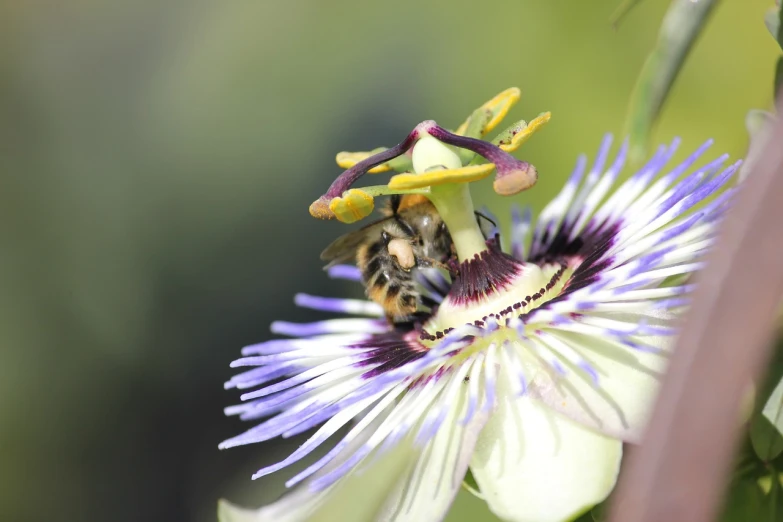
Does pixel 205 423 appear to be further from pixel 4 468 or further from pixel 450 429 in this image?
pixel 450 429

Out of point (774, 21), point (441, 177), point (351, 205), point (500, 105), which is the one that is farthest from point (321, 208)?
point (774, 21)

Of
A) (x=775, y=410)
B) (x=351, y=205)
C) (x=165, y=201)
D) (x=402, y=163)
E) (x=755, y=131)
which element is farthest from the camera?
(x=165, y=201)

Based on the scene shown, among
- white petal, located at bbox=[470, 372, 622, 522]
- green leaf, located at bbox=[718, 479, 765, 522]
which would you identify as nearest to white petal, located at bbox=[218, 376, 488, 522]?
white petal, located at bbox=[470, 372, 622, 522]

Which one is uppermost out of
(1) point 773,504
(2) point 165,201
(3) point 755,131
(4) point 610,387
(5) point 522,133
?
(2) point 165,201

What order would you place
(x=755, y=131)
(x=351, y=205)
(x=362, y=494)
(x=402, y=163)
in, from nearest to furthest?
(x=362, y=494) < (x=755, y=131) < (x=351, y=205) < (x=402, y=163)

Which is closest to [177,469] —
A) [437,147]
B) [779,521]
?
[437,147]

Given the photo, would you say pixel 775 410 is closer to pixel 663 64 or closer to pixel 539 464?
pixel 539 464

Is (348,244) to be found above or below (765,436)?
above

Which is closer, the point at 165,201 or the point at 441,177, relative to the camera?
the point at 441,177
